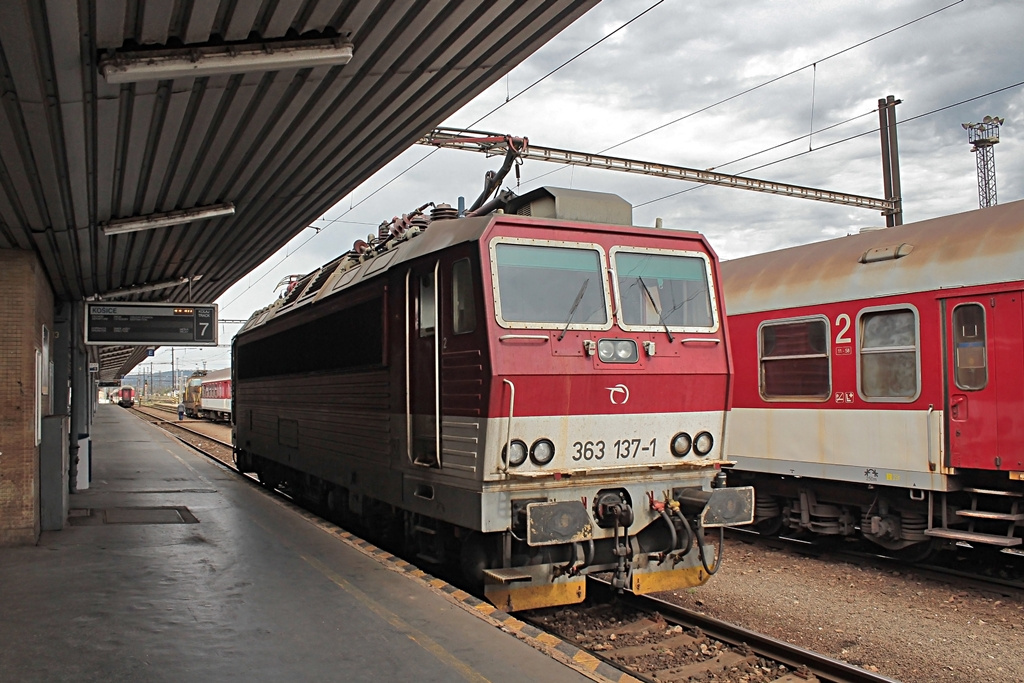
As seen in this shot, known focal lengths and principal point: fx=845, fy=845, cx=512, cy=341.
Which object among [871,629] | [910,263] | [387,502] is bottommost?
[871,629]

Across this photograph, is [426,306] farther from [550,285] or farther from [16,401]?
[16,401]

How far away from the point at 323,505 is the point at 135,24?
26.5 ft

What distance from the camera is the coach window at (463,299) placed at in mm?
6688

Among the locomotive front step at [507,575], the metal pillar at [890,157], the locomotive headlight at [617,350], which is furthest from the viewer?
the metal pillar at [890,157]

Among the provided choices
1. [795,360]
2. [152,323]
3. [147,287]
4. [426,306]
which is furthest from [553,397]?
[147,287]

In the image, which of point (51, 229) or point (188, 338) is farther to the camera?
point (188, 338)

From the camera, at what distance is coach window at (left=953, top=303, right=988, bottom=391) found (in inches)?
329

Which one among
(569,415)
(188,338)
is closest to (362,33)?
(569,415)

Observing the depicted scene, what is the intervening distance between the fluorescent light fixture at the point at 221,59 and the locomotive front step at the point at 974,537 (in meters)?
7.20

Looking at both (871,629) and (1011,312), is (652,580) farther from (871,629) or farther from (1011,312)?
(1011,312)

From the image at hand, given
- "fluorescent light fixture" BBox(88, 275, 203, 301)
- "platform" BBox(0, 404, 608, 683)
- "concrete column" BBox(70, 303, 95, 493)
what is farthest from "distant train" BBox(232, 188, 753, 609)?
"concrete column" BBox(70, 303, 95, 493)

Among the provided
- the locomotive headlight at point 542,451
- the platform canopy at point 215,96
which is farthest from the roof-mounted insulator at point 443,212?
the locomotive headlight at point 542,451

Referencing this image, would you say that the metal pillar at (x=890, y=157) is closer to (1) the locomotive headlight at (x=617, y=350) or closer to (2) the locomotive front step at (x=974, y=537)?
(2) the locomotive front step at (x=974, y=537)

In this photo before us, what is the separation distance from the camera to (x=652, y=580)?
22.9ft
